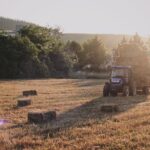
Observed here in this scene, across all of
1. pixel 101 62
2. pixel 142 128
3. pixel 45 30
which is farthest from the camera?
pixel 101 62

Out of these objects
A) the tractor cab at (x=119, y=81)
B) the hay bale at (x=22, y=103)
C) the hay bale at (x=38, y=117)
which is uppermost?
the tractor cab at (x=119, y=81)

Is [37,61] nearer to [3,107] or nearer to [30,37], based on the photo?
[30,37]

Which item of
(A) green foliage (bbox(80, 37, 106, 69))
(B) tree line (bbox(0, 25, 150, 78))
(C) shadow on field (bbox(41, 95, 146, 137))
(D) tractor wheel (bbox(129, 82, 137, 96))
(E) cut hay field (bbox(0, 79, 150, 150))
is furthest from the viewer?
(A) green foliage (bbox(80, 37, 106, 69))

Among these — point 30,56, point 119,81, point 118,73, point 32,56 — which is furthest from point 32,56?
point 119,81

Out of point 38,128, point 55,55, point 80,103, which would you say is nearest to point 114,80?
point 80,103

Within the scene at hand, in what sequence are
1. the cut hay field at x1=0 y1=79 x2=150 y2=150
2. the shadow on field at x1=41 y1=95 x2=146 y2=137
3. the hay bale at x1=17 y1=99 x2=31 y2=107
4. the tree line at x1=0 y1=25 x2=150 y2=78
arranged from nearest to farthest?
the cut hay field at x1=0 y1=79 x2=150 y2=150 < the shadow on field at x1=41 y1=95 x2=146 y2=137 < the hay bale at x1=17 y1=99 x2=31 y2=107 < the tree line at x1=0 y1=25 x2=150 y2=78

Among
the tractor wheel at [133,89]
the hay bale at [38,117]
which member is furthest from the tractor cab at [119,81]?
the hay bale at [38,117]

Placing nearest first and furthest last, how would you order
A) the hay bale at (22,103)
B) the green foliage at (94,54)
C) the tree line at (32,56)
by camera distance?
the hay bale at (22,103) < the tree line at (32,56) < the green foliage at (94,54)

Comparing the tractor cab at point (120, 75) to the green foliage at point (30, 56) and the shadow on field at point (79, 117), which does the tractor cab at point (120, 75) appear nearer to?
the shadow on field at point (79, 117)

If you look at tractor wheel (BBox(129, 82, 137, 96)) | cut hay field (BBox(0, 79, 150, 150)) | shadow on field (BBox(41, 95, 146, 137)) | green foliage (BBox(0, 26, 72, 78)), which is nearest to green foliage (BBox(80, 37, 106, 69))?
green foliage (BBox(0, 26, 72, 78))

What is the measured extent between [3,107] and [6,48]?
1492 inches

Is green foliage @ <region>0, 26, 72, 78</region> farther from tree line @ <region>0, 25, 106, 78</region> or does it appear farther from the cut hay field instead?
the cut hay field

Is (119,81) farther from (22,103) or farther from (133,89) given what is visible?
(22,103)

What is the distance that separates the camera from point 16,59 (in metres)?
60.3
